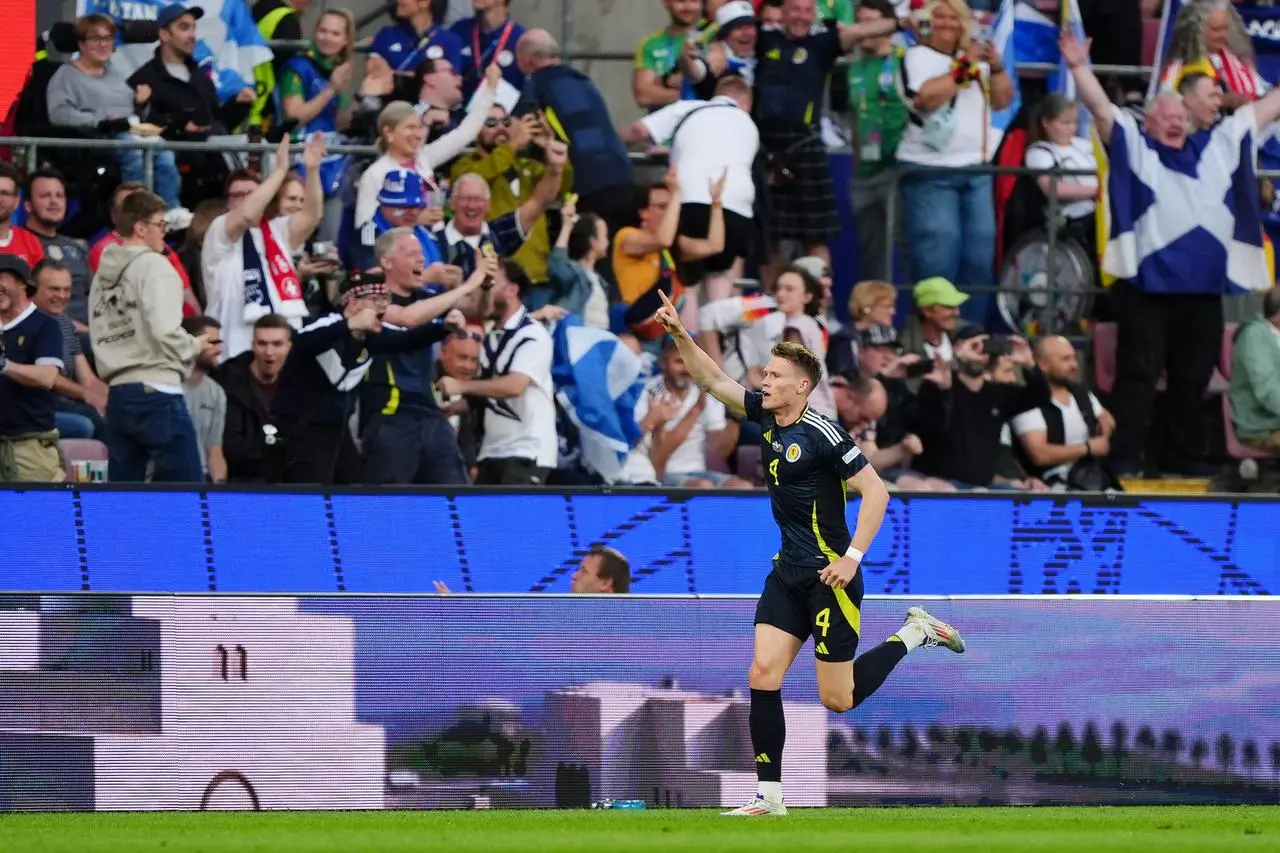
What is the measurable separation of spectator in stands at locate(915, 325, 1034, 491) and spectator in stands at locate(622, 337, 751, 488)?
4.22 ft

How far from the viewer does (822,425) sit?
9.52m

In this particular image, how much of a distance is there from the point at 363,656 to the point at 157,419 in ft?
7.78

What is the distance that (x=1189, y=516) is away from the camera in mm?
13141

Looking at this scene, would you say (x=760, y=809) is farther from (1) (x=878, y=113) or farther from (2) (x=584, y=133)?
(1) (x=878, y=113)

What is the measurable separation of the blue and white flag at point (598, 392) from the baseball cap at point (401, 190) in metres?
1.21

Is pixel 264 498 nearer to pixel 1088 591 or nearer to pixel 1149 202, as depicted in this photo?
pixel 1088 591

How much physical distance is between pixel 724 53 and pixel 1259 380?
4.36 meters

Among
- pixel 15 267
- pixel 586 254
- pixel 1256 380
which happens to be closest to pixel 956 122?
pixel 1256 380

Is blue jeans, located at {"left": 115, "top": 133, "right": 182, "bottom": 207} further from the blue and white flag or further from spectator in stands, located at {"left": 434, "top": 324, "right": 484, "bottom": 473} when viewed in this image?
the blue and white flag

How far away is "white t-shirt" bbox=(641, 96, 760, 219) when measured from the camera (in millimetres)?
14750

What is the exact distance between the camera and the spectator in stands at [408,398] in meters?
12.4

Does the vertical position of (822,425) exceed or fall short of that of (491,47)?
it falls short

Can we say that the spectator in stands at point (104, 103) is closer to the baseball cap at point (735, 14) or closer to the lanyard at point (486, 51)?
the lanyard at point (486, 51)

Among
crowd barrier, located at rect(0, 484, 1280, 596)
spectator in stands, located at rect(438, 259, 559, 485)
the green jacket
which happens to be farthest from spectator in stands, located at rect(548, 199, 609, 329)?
the green jacket
